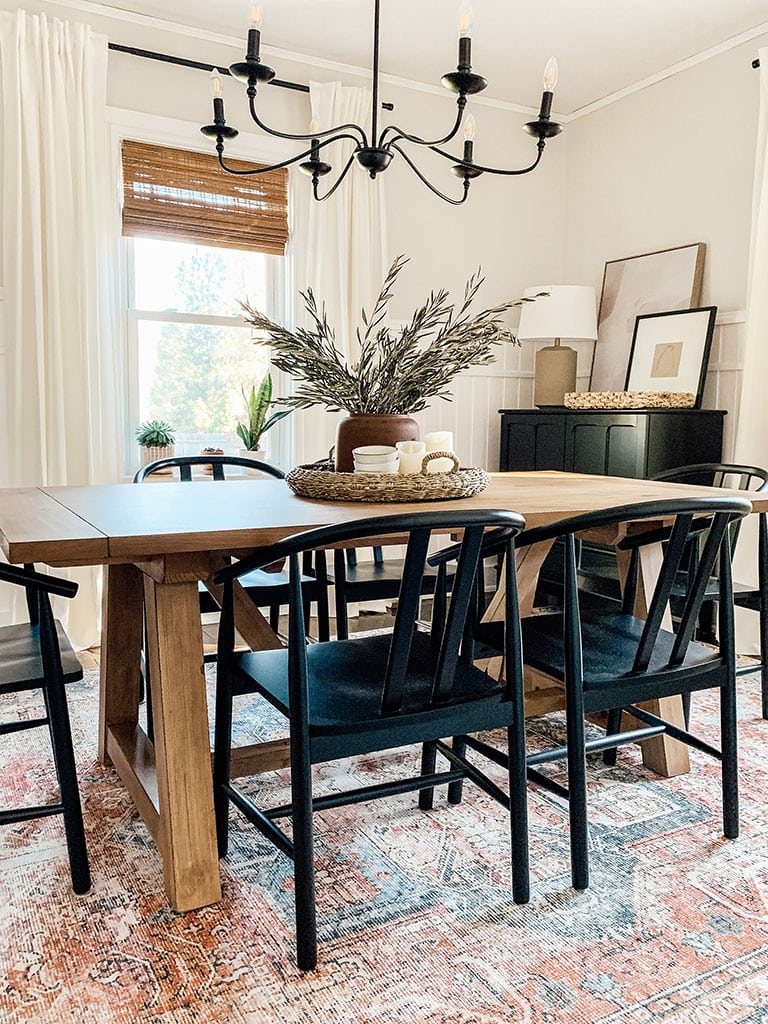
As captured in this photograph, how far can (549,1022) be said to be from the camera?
131cm

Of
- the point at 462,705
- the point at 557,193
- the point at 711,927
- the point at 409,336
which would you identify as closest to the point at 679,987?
the point at 711,927

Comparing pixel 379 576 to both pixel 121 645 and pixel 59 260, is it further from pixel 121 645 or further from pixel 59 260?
pixel 59 260

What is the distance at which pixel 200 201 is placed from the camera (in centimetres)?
372

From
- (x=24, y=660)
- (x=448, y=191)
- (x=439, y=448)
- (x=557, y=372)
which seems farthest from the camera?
(x=448, y=191)

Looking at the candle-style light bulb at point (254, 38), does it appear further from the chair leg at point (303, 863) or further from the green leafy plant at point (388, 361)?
the chair leg at point (303, 863)

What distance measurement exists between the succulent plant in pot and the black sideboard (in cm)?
178

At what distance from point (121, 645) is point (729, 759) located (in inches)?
57.8

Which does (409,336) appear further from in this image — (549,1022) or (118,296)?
(118,296)

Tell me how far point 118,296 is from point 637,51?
2.59 metres

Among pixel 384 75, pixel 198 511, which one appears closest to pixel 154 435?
pixel 198 511

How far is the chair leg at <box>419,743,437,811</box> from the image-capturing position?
199 cm

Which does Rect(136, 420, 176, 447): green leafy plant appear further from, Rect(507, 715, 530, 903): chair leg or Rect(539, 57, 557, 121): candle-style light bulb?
Rect(507, 715, 530, 903): chair leg

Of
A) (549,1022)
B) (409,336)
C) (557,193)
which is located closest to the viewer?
(549,1022)

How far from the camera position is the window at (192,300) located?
3.67 meters
